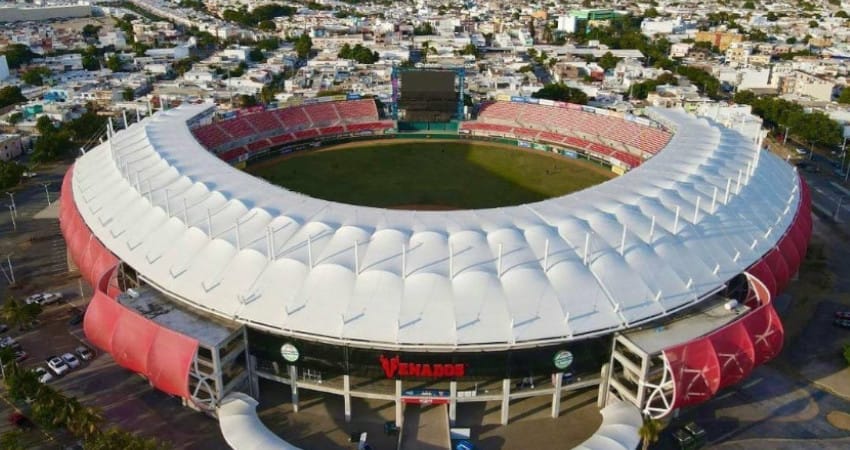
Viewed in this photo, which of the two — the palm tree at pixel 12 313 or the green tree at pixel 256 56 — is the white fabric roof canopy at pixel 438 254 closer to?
the palm tree at pixel 12 313

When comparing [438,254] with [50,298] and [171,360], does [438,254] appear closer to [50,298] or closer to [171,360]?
[171,360]

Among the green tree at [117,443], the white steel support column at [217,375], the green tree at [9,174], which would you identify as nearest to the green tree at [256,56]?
the green tree at [9,174]

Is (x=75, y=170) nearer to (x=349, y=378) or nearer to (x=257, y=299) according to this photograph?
(x=257, y=299)

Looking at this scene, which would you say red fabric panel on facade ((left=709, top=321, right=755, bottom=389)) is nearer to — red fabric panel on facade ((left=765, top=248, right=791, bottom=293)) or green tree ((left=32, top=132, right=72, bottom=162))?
red fabric panel on facade ((left=765, top=248, right=791, bottom=293))

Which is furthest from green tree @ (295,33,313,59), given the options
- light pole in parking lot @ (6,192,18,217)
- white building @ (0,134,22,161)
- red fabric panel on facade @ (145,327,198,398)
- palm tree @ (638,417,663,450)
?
palm tree @ (638,417,663,450)

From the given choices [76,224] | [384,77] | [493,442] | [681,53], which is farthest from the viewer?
[681,53]

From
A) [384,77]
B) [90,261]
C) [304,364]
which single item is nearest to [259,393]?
[304,364]
